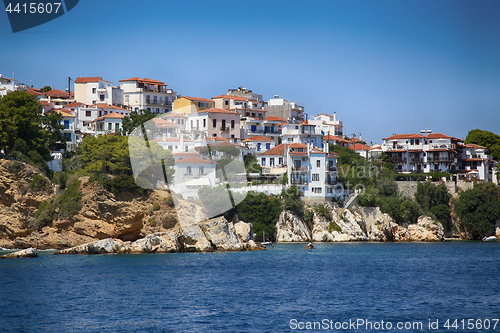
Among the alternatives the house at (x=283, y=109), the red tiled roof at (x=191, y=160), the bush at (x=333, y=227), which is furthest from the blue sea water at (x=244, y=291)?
the house at (x=283, y=109)

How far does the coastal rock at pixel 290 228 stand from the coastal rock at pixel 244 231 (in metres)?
6.00

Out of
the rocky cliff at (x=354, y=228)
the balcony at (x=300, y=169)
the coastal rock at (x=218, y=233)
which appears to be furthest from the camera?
the balcony at (x=300, y=169)

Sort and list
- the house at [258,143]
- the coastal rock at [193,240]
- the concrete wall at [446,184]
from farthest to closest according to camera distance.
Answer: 1. the house at [258,143]
2. the concrete wall at [446,184]
3. the coastal rock at [193,240]

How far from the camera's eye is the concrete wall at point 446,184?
7019 centimetres

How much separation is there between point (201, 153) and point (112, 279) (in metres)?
32.5

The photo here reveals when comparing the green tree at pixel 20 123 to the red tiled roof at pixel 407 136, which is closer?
the green tree at pixel 20 123

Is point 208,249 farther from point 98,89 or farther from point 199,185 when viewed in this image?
point 98,89

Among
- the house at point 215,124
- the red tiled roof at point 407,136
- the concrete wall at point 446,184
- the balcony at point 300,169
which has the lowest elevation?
the concrete wall at point 446,184

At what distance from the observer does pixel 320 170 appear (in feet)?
215

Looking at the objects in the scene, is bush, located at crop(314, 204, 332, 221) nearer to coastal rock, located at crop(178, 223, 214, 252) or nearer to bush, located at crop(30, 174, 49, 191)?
coastal rock, located at crop(178, 223, 214, 252)

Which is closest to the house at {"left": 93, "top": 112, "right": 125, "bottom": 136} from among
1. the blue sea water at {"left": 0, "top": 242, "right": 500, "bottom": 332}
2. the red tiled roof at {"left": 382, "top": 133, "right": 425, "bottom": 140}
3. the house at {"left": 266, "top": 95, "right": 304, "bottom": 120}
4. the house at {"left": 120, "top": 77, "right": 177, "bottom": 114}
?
the house at {"left": 120, "top": 77, "right": 177, "bottom": 114}

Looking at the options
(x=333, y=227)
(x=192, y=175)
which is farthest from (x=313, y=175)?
(x=192, y=175)

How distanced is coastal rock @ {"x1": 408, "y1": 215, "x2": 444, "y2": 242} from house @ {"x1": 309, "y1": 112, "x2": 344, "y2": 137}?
30276 mm

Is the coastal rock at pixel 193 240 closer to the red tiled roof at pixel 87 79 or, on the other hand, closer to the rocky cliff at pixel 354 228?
the rocky cliff at pixel 354 228
